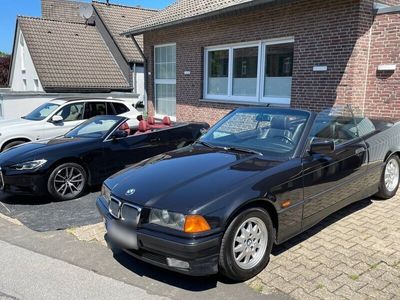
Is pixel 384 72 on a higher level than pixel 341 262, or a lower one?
higher

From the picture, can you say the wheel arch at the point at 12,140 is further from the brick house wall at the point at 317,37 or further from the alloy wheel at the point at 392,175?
the alloy wheel at the point at 392,175

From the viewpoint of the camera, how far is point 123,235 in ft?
11.1

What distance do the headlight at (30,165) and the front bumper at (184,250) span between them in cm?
313

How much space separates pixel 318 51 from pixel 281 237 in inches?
250

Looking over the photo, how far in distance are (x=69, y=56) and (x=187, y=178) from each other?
1912cm

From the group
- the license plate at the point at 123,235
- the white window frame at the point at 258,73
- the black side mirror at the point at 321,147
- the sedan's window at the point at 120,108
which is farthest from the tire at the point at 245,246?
the white window frame at the point at 258,73

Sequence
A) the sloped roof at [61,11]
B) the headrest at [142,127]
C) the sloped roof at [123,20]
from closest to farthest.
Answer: the headrest at [142,127] → the sloped roof at [123,20] → the sloped roof at [61,11]

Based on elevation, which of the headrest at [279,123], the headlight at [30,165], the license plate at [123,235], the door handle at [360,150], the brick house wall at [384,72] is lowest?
the license plate at [123,235]

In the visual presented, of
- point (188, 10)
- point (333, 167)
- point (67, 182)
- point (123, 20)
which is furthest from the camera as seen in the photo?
point (123, 20)

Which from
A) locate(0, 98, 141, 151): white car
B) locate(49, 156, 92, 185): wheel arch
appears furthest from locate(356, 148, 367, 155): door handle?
locate(0, 98, 141, 151): white car

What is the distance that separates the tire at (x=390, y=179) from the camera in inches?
218

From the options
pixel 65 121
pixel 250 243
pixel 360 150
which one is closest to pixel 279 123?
pixel 360 150

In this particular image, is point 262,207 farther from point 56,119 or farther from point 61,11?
point 61,11

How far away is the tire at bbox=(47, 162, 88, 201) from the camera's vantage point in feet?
19.3
